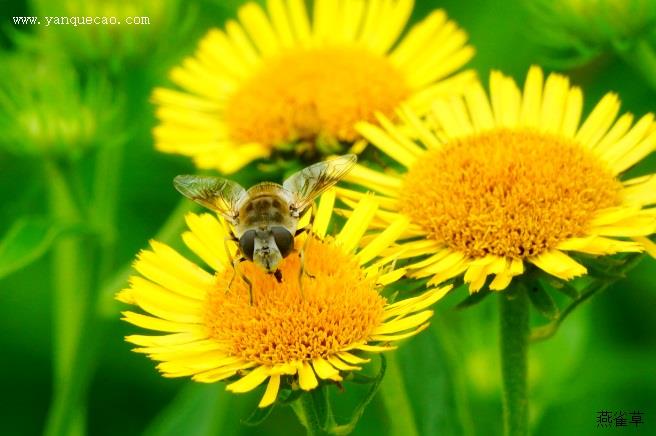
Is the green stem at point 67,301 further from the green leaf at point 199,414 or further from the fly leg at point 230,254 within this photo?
the fly leg at point 230,254

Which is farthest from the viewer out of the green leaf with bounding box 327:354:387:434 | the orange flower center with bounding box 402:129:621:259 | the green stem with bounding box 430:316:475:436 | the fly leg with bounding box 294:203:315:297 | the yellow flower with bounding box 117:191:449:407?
the green stem with bounding box 430:316:475:436

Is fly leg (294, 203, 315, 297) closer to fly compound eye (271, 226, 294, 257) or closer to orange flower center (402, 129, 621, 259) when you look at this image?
fly compound eye (271, 226, 294, 257)

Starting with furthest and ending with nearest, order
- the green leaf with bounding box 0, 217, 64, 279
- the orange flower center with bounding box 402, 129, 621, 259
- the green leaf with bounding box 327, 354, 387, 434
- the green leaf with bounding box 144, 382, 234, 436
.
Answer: the green leaf with bounding box 144, 382, 234, 436, the green leaf with bounding box 0, 217, 64, 279, the orange flower center with bounding box 402, 129, 621, 259, the green leaf with bounding box 327, 354, 387, 434

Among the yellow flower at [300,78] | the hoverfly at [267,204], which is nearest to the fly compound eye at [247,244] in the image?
the hoverfly at [267,204]

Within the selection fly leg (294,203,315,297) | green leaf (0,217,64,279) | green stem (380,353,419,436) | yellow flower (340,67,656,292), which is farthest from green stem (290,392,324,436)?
green leaf (0,217,64,279)

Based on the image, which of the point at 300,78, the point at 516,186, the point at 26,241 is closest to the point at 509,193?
the point at 516,186

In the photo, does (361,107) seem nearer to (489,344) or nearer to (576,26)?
(576,26)

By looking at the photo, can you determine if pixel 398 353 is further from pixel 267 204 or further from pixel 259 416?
pixel 259 416
